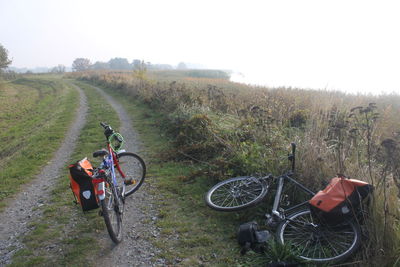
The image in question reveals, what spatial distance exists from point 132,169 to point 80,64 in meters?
147

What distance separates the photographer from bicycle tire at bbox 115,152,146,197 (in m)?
5.92

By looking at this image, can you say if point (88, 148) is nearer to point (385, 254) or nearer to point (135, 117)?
point (135, 117)

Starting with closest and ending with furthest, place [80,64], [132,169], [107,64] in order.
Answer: [132,169]
[80,64]
[107,64]

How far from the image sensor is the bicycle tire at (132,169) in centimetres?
592

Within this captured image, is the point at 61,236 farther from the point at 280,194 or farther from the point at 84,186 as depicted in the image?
the point at 280,194

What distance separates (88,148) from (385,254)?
8832mm

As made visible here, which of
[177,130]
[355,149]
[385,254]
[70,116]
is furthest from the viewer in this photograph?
[70,116]

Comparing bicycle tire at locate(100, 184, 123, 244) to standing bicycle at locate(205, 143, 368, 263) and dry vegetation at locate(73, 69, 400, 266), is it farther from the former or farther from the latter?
dry vegetation at locate(73, 69, 400, 266)

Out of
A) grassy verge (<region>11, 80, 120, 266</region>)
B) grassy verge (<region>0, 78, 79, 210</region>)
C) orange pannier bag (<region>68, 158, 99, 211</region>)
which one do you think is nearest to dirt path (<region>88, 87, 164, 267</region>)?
grassy verge (<region>11, 80, 120, 266</region>)

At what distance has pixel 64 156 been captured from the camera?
9.38 meters

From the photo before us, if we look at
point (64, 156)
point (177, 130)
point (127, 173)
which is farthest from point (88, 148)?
point (127, 173)

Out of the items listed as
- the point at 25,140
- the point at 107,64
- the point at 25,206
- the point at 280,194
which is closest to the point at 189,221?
the point at 280,194

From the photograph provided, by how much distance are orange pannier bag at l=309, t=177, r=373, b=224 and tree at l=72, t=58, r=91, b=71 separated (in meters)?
145

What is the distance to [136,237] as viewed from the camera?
4.68 meters
